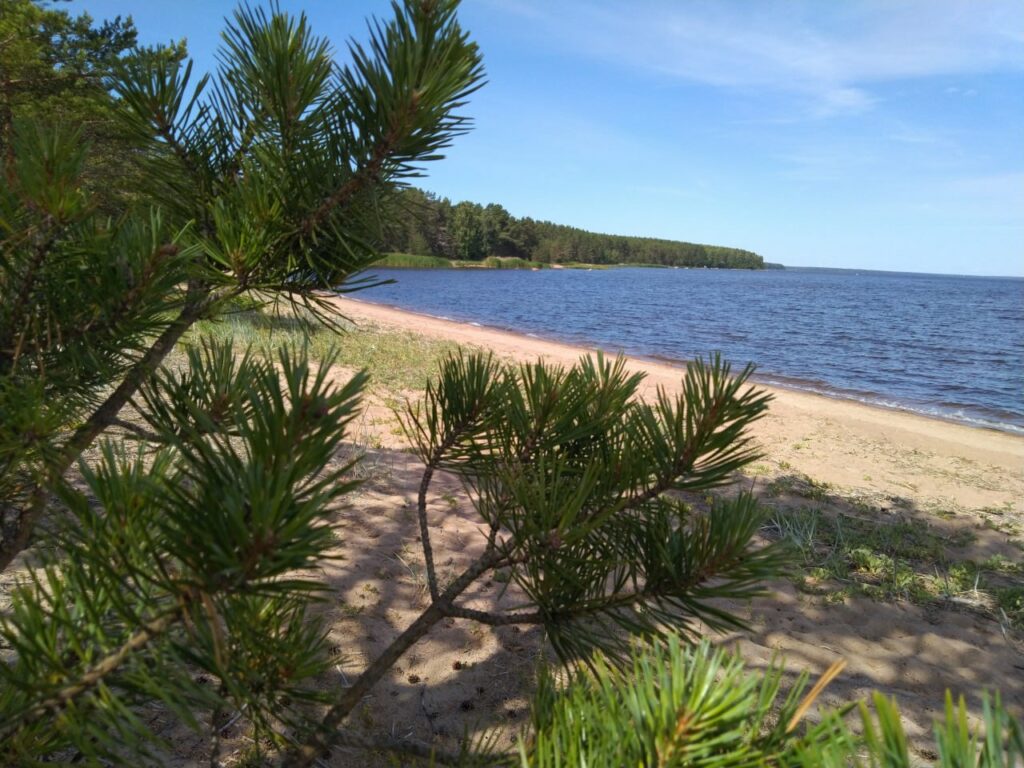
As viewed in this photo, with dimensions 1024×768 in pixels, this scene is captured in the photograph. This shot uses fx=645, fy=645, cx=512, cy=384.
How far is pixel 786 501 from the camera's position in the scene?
215 inches

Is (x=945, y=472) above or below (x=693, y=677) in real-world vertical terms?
below

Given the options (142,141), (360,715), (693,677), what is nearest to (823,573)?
(360,715)

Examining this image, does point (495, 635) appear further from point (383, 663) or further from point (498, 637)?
point (383, 663)

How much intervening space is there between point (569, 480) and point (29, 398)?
73 cm

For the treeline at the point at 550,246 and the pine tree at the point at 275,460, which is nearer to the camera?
the pine tree at the point at 275,460

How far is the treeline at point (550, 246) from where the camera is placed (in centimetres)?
8412

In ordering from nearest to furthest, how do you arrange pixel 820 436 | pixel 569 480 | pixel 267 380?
1. pixel 267 380
2. pixel 569 480
3. pixel 820 436

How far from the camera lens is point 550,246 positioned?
118 m

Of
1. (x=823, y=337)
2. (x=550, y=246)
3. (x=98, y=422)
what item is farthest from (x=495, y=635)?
(x=550, y=246)

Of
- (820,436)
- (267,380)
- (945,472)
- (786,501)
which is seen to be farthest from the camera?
(820,436)

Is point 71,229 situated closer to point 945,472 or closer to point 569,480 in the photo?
point 569,480

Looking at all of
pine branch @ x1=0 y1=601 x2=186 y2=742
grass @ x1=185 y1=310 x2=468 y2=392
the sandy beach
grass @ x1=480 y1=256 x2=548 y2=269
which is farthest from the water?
grass @ x1=480 y1=256 x2=548 y2=269

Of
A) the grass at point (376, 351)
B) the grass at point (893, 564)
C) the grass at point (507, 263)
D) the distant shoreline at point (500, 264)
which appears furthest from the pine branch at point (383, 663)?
the grass at point (507, 263)

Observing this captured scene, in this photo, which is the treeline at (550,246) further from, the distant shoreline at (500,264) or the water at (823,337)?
the water at (823,337)
